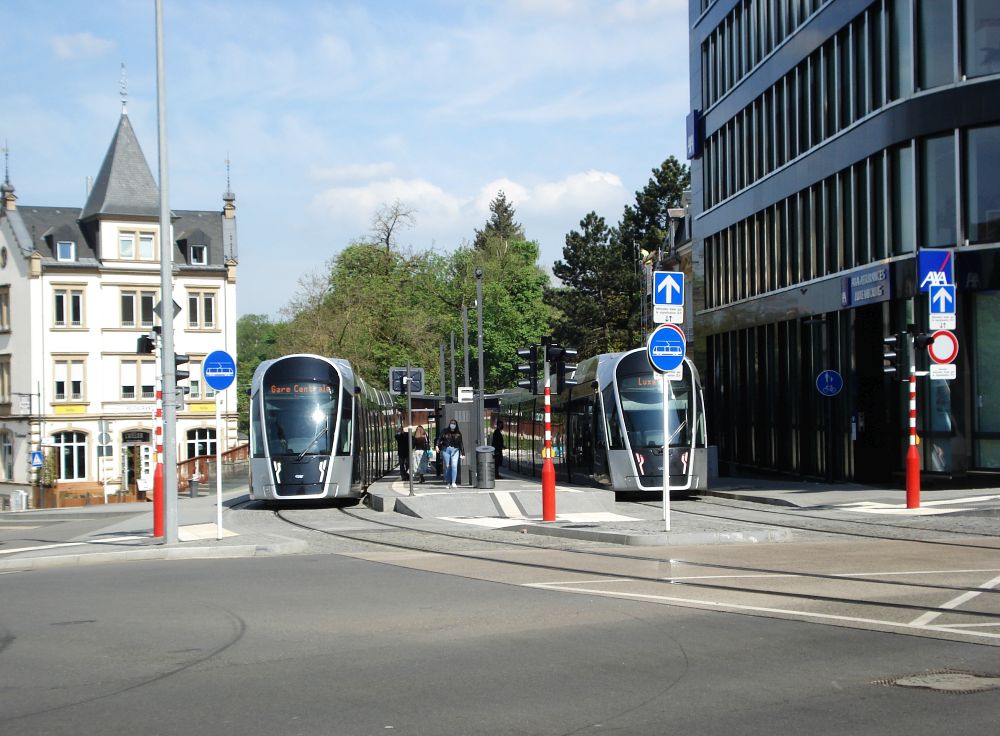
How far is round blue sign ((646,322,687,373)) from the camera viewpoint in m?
17.4

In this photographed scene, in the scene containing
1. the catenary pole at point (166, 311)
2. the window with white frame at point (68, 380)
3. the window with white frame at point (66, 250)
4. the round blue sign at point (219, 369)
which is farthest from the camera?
the window with white frame at point (66, 250)

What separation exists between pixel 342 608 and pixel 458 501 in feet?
42.3

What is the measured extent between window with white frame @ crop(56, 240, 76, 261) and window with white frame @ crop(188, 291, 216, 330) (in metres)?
6.63

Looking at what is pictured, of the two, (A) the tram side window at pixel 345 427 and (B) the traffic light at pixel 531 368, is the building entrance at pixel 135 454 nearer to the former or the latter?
(A) the tram side window at pixel 345 427

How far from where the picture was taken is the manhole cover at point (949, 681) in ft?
22.7

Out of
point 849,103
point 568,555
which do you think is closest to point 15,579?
point 568,555

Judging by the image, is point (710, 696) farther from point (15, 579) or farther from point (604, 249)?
point (604, 249)

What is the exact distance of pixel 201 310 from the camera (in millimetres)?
66625

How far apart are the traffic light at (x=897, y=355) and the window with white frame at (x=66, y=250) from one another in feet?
164

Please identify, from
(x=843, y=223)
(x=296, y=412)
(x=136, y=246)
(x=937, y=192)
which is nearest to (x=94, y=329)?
(x=136, y=246)

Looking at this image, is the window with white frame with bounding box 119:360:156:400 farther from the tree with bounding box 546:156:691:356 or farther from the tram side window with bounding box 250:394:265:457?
the tram side window with bounding box 250:394:265:457

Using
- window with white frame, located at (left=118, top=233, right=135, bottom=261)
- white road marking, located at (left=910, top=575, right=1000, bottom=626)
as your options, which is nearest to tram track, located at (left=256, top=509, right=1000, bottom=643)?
white road marking, located at (left=910, top=575, right=1000, bottom=626)

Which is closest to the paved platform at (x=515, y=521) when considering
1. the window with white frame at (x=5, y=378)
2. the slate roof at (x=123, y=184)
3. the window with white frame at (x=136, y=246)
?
the window with white frame at (x=136, y=246)

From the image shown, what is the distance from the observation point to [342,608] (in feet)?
34.8
